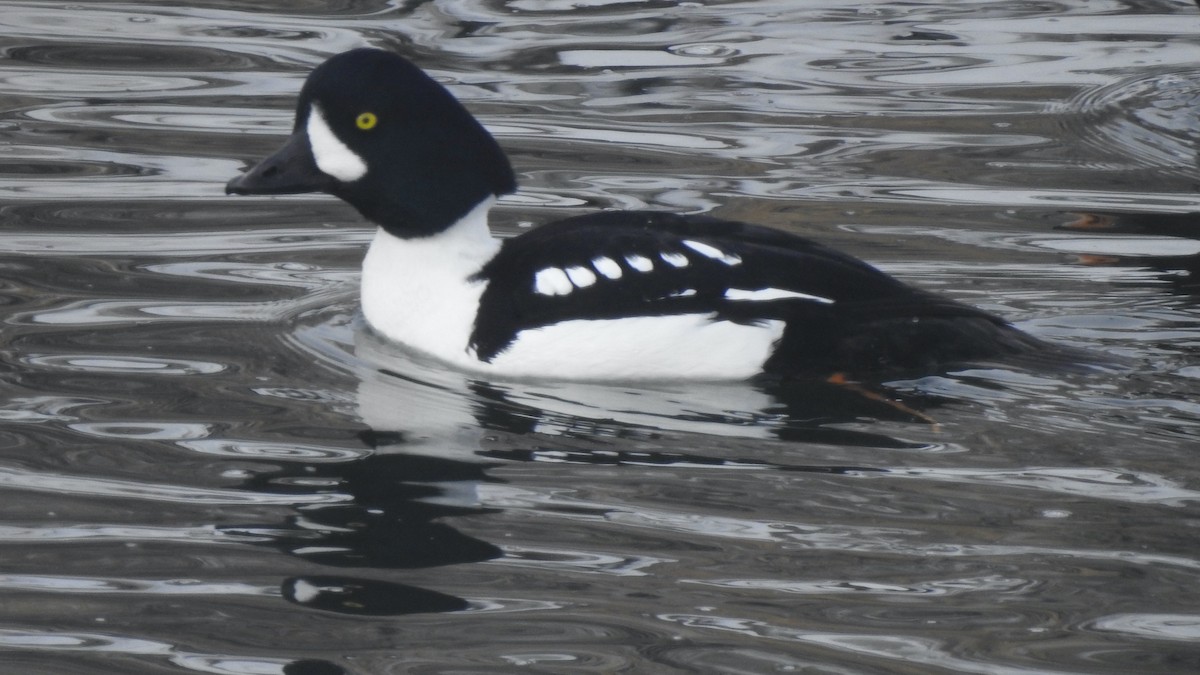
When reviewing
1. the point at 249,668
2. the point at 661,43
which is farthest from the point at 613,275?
the point at 661,43

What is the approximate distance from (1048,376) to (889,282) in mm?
540

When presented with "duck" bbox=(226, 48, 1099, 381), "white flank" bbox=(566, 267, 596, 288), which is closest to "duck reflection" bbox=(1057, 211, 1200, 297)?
"duck" bbox=(226, 48, 1099, 381)

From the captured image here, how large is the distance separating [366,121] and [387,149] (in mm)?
106

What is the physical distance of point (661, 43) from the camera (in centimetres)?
1052

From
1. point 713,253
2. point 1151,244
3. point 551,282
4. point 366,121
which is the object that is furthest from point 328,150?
point 1151,244

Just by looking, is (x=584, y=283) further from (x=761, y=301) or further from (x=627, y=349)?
(x=761, y=301)

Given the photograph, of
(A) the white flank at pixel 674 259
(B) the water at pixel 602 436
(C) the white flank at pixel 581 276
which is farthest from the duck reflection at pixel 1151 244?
(C) the white flank at pixel 581 276

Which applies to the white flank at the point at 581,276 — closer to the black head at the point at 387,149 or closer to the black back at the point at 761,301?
the black back at the point at 761,301

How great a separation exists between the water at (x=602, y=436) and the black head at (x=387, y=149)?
1.65ft

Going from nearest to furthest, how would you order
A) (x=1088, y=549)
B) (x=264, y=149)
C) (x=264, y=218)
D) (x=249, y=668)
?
(x=249, y=668) → (x=1088, y=549) → (x=264, y=218) → (x=264, y=149)

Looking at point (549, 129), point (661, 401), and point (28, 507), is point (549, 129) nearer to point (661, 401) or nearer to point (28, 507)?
point (661, 401)

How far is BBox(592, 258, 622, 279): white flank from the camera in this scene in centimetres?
525

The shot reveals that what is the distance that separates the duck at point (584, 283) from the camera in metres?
5.24

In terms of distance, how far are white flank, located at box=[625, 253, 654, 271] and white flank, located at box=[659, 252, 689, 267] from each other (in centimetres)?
4
